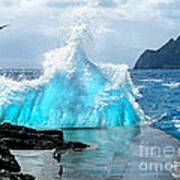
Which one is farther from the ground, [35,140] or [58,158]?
[58,158]

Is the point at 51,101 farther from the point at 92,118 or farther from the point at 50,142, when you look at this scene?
the point at 50,142

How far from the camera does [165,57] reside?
13650 centimetres

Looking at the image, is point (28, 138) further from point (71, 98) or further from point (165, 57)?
point (165, 57)

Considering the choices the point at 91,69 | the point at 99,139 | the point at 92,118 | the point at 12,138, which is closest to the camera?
the point at 12,138

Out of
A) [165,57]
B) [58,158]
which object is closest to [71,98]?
[58,158]

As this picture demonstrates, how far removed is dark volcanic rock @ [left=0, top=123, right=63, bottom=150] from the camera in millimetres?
11680

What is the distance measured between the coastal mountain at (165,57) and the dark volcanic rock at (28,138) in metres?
124

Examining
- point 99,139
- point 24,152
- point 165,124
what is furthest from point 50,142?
point 165,124

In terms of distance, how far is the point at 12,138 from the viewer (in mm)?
12039

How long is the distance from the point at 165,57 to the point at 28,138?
126825 mm

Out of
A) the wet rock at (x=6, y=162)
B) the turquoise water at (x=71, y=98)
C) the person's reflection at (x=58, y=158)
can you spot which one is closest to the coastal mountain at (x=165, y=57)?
the turquoise water at (x=71, y=98)

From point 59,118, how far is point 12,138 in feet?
15.0

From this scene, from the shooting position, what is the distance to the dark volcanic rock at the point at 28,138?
460 inches

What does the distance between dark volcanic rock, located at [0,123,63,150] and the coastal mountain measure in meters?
124
